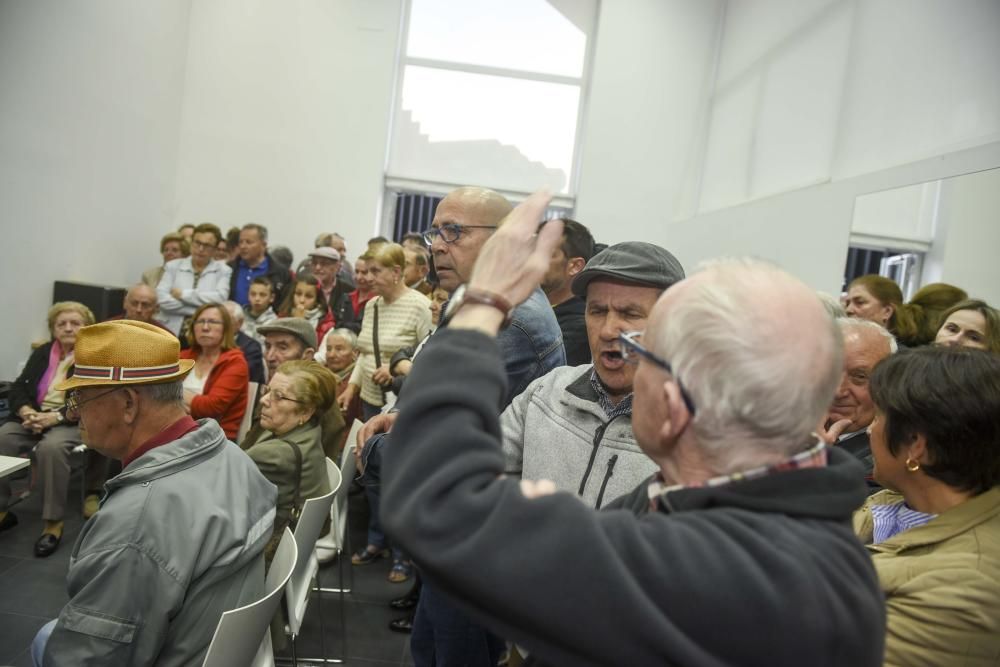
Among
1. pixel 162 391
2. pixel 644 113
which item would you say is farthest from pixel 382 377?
pixel 644 113

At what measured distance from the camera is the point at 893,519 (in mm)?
1533

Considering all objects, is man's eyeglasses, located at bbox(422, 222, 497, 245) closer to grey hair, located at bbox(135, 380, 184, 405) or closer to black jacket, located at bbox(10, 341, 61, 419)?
grey hair, located at bbox(135, 380, 184, 405)

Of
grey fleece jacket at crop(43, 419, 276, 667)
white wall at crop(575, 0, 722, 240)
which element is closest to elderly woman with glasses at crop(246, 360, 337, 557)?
grey fleece jacket at crop(43, 419, 276, 667)

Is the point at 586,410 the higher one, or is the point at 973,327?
the point at 973,327

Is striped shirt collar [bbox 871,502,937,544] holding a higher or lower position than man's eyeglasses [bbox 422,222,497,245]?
lower

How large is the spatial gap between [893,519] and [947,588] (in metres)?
0.39

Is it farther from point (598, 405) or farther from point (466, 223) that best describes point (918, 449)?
point (466, 223)

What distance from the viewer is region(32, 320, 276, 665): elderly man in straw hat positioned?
1428 millimetres

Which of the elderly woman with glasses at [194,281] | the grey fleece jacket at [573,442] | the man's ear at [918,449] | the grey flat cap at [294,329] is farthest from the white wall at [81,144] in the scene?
the man's ear at [918,449]

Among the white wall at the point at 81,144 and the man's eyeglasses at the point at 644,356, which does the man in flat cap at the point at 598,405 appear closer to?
the man's eyeglasses at the point at 644,356

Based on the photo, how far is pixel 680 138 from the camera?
780cm

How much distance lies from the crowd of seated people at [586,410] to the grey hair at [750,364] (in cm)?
3

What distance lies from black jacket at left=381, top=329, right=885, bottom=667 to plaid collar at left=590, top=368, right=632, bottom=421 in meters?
0.67

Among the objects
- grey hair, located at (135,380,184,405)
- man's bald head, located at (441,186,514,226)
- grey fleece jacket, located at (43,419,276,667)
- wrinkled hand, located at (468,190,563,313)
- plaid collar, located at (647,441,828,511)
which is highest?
man's bald head, located at (441,186,514,226)
